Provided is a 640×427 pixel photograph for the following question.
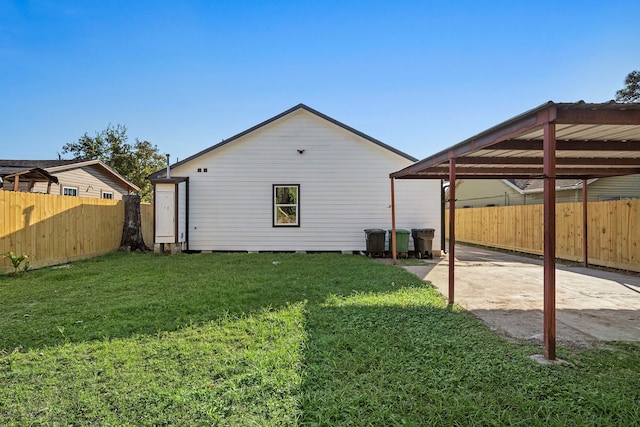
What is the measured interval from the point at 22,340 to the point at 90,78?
15608mm

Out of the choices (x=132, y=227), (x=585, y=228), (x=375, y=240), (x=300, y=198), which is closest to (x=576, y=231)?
(x=585, y=228)

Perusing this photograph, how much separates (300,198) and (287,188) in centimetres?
56

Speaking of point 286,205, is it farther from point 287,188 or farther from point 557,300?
point 557,300

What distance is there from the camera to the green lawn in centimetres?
225

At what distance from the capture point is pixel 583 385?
2602 mm

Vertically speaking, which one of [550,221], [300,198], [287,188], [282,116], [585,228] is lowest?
[585,228]

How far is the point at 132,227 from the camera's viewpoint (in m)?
11.9

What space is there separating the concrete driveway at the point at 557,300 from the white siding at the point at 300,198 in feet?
11.0

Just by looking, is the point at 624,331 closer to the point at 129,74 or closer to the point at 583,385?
the point at 583,385

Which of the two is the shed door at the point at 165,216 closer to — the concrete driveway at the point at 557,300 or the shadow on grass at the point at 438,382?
the concrete driveway at the point at 557,300

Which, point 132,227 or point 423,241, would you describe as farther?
point 132,227

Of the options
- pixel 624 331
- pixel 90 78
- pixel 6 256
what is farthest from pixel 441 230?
pixel 90 78

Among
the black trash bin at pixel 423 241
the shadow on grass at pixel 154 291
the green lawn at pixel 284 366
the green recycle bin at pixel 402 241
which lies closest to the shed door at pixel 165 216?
the shadow on grass at pixel 154 291

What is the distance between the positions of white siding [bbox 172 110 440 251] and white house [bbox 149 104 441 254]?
32 mm
